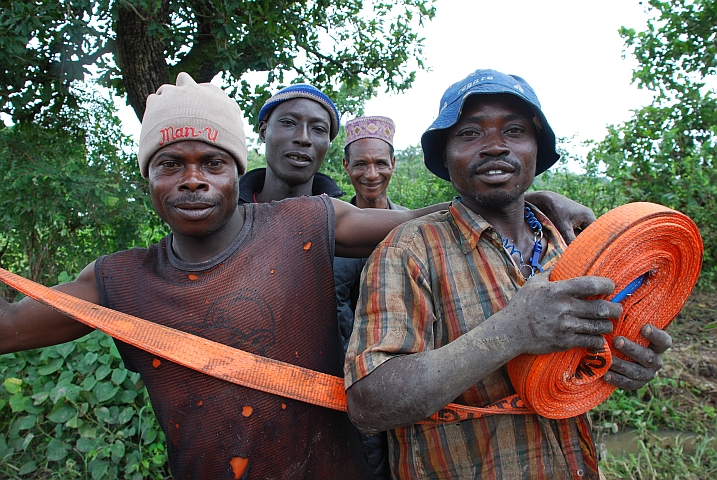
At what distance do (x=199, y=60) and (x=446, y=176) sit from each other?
12.4 ft

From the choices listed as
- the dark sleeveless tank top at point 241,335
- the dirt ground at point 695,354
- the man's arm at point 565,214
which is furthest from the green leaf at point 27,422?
the dirt ground at point 695,354

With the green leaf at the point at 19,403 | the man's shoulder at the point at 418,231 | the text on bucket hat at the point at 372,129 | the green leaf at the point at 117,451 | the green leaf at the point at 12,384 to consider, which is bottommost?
the green leaf at the point at 117,451

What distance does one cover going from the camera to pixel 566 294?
1.18 metres

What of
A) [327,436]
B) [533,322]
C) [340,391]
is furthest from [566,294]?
[327,436]

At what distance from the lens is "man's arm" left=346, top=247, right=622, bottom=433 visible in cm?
118

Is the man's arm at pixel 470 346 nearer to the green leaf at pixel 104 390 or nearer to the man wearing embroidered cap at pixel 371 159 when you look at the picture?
the man wearing embroidered cap at pixel 371 159

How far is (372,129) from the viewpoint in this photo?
3596mm

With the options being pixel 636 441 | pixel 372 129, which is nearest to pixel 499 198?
pixel 372 129

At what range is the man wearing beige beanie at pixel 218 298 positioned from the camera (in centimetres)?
158

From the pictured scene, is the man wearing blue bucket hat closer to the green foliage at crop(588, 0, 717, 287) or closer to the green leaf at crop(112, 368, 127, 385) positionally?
the green leaf at crop(112, 368, 127, 385)

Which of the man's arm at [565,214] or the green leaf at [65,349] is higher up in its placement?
the man's arm at [565,214]

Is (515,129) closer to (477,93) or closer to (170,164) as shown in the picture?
(477,93)

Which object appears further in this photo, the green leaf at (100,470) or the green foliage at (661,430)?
the green foliage at (661,430)

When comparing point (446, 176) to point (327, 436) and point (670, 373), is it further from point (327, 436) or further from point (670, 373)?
point (670, 373)
